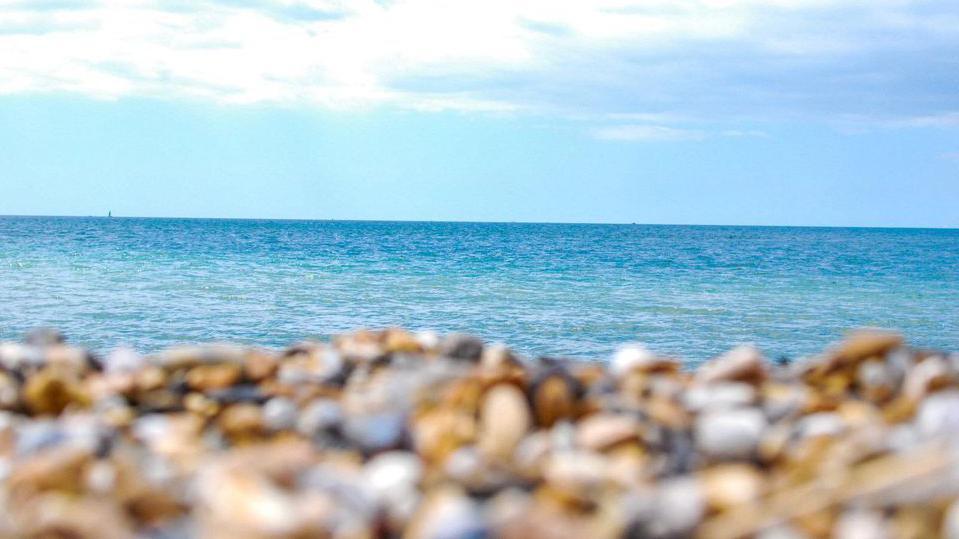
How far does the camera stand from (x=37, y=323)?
38.6 ft

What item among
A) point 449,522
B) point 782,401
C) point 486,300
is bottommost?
point 486,300

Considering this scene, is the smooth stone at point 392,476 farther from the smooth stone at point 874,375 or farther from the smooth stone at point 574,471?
the smooth stone at point 874,375

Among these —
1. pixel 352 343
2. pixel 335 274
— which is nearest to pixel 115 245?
pixel 335 274

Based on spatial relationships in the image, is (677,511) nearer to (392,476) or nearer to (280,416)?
(392,476)

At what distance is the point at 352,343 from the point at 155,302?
11176mm

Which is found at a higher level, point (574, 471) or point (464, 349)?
point (464, 349)

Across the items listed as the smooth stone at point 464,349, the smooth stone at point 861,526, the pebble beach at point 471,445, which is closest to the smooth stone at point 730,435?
the pebble beach at point 471,445

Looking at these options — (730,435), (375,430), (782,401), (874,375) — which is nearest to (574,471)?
(730,435)

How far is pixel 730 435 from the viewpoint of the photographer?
8.38 feet

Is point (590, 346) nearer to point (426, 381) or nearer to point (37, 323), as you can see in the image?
point (37, 323)

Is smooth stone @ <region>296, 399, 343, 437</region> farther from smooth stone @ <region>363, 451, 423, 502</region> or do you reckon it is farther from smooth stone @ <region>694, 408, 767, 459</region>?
smooth stone @ <region>694, 408, 767, 459</region>

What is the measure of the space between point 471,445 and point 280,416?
24.3 inches

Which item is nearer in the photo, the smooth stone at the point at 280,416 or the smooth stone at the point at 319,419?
the smooth stone at the point at 319,419

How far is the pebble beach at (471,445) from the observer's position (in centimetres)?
207
